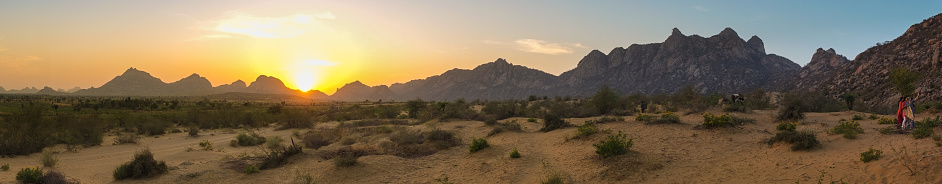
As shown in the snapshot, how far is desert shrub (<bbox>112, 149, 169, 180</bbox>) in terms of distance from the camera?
1320 centimetres

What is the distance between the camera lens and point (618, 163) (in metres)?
12.1

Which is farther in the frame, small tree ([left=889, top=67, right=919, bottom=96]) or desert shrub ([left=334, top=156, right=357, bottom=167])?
small tree ([left=889, top=67, right=919, bottom=96])

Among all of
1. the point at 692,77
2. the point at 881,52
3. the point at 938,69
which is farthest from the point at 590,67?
the point at 938,69

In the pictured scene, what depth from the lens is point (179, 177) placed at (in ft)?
43.5

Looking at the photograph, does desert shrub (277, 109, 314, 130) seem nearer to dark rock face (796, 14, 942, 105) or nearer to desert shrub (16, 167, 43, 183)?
desert shrub (16, 167, 43, 183)

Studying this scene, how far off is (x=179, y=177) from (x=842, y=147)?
761 inches

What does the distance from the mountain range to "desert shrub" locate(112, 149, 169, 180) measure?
160 feet

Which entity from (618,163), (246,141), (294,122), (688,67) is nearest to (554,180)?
(618,163)

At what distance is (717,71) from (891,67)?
46.2m

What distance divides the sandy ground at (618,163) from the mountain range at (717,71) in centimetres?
3201

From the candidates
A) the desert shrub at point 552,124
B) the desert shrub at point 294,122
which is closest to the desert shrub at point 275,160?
the desert shrub at point 552,124

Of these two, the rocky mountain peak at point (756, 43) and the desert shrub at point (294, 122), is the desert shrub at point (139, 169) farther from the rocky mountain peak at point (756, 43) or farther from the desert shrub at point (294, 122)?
the rocky mountain peak at point (756, 43)

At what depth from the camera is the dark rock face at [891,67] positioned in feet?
121

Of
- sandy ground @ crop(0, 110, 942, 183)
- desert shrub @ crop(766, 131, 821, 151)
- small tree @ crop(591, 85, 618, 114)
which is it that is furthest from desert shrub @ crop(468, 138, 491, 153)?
small tree @ crop(591, 85, 618, 114)
